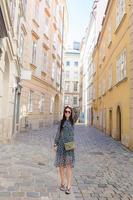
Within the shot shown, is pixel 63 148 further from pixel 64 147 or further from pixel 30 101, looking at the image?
pixel 30 101

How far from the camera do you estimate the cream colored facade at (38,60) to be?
17922 mm

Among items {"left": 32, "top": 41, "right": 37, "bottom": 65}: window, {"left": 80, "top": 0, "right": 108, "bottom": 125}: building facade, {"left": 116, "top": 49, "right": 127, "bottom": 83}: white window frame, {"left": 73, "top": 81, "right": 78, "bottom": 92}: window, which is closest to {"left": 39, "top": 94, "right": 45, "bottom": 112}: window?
{"left": 32, "top": 41, "right": 37, "bottom": 65}: window

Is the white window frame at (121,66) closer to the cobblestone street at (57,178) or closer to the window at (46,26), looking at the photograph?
the cobblestone street at (57,178)

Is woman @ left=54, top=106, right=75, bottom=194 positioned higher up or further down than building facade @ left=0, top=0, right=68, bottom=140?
further down

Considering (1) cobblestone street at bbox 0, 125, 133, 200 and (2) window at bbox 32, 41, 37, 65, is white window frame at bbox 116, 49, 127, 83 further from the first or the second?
(2) window at bbox 32, 41, 37, 65

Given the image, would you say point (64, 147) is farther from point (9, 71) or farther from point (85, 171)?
point (9, 71)

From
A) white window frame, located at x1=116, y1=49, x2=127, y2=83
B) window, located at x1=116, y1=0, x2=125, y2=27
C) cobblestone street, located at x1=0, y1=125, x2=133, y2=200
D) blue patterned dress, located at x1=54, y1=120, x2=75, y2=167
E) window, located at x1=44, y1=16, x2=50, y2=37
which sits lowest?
cobblestone street, located at x1=0, y1=125, x2=133, y2=200

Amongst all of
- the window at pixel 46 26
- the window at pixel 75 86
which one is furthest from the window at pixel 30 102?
the window at pixel 75 86

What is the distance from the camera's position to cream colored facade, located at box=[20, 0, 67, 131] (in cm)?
1792

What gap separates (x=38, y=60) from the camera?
2144cm

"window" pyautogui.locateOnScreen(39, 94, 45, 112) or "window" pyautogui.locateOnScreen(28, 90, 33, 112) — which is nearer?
"window" pyautogui.locateOnScreen(28, 90, 33, 112)

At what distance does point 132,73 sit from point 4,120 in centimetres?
576

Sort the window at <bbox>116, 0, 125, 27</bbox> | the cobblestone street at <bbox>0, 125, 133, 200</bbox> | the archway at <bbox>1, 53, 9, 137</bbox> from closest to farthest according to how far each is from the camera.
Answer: the cobblestone street at <bbox>0, 125, 133, 200</bbox>
the archway at <bbox>1, 53, 9, 137</bbox>
the window at <bbox>116, 0, 125, 27</bbox>

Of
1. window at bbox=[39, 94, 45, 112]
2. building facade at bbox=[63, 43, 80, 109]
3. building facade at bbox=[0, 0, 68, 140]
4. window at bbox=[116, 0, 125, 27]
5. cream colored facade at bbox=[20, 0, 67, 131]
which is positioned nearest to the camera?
building facade at bbox=[0, 0, 68, 140]
